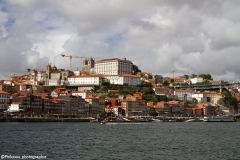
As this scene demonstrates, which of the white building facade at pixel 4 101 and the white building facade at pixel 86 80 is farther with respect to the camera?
the white building facade at pixel 86 80

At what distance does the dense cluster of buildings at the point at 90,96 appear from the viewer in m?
74.2

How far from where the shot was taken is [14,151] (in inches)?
1062

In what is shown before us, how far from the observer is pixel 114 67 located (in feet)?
378

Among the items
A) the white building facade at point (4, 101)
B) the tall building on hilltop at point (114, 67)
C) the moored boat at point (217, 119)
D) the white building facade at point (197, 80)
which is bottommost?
the moored boat at point (217, 119)

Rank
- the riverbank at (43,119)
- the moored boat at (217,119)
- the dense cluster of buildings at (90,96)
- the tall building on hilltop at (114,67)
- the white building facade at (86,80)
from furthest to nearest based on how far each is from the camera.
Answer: the tall building on hilltop at (114,67) < the white building facade at (86,80) < the moored boat at (217,119) < the dense cluster of buildings at (90,96) < the riverbank at (43,119)

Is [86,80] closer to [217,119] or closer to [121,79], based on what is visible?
[121,79]

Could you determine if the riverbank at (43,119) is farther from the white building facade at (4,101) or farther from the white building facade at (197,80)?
the white building facade at (197,80)

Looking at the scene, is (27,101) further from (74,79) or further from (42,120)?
(74,79)

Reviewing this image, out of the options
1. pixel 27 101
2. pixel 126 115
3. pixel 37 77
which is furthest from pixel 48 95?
pixel 37 77

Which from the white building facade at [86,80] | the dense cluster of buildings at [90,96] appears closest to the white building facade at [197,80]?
the dense cluster of buildings at [90,96]

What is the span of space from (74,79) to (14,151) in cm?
7899

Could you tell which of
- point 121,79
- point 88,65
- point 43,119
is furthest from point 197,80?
point 43,119

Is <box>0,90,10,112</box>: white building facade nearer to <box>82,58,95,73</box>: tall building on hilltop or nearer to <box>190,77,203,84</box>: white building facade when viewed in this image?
<box>82,58,95,73</box>: tall building on hilltop

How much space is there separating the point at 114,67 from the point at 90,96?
1084 inches
